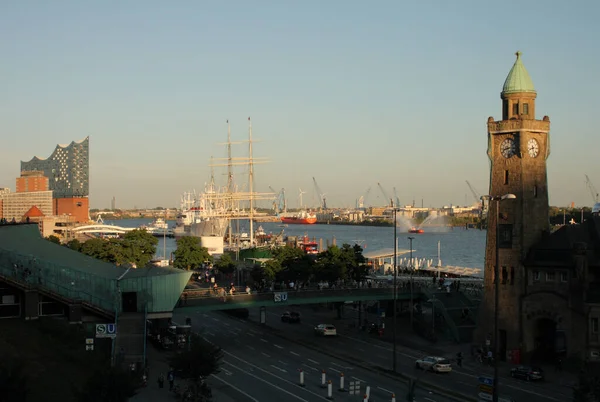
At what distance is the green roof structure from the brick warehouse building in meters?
24.0

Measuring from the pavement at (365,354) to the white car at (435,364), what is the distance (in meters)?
0.57

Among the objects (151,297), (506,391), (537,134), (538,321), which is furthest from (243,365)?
(537,134)

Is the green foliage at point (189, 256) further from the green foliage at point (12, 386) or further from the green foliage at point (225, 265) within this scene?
the green foliage at point (12, 386)

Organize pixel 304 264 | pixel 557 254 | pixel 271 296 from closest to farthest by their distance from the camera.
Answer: pixel 557 254, pixel 271 296, pixel 304 264

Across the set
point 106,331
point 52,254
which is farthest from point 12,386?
point 52,254

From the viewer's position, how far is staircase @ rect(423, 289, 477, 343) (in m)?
67.5

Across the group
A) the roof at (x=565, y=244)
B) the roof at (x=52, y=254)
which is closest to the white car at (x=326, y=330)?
the roof at (x=52, y=254)

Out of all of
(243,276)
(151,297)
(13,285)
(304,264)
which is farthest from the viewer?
(243,276)

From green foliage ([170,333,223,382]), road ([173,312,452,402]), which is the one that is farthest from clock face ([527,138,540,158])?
green foliage ([170,333,223,382])

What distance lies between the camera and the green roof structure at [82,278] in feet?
167

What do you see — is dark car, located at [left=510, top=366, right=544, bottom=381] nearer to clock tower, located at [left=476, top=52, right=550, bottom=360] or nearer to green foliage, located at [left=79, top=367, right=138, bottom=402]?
clock tower, located at [left=476, top=52, right=550, bottom=360]

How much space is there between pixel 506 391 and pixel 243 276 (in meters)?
63.1

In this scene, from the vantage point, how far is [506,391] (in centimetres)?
4834

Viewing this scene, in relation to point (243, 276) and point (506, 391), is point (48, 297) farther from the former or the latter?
point (243, 276)
